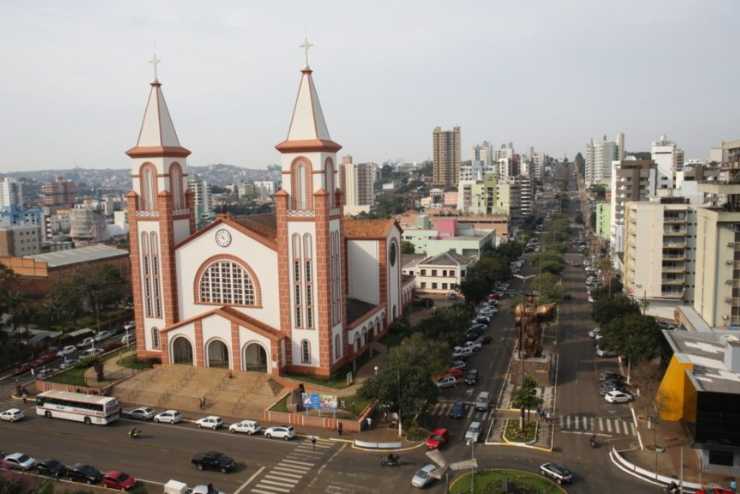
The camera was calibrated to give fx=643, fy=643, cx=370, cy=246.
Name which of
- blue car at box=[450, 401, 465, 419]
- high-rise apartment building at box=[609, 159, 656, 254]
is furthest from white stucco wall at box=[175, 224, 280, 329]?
high-rise apartment building at box=[609, 159, 656, 254]

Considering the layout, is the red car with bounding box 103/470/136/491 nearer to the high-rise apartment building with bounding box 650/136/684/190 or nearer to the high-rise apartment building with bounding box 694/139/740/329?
the high-rise apartment building with bounding box 694/139/740/329

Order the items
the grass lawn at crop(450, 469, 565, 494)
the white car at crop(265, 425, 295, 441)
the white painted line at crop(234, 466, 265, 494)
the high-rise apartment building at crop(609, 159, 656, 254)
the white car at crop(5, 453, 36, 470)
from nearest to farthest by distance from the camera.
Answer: the grass lawn at crop(450, 469, 565, 494) → the white painted line at crop(234, 466, 265, 494) → the white car at crop(5, 453, 36, 470) → the white car at crop(265, 425, 295, 441) → the high-rise apartment building at crop(609, 159, 656, 254)

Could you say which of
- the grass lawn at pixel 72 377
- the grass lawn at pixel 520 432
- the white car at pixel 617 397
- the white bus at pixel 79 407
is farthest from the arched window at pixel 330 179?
the white car at pixel 617 397

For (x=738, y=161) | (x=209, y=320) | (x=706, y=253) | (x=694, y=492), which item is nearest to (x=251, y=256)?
(x=209, y=320)

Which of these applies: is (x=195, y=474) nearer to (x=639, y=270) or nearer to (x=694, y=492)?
(x=694, y=492)

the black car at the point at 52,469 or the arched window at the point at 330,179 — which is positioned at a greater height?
the arched window at the point at 330,179

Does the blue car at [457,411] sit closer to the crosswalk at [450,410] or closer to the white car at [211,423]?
the crosswalk at [450,410]
